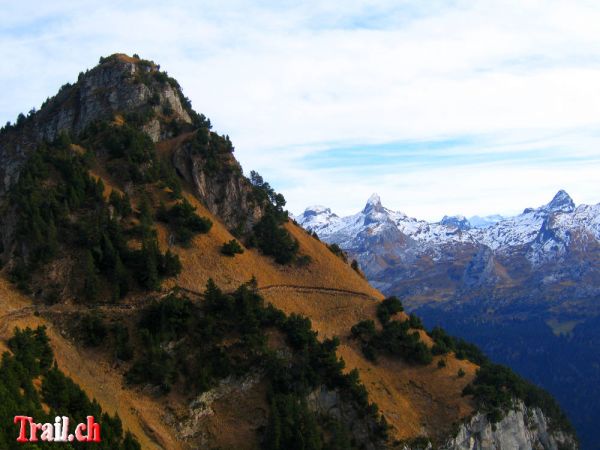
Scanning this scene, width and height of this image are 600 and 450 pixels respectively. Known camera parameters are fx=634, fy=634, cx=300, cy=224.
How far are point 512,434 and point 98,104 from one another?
9414 cm

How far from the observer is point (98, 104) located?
406 ft

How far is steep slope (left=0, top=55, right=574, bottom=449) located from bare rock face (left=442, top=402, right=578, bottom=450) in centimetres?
197

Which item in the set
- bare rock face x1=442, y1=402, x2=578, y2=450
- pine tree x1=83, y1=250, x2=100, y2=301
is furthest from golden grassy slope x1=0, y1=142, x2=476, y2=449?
pine tree x1=83, y1=250, x2=100, y2=301

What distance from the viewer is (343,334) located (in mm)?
93688

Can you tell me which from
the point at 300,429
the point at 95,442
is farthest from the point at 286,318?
the point at 95,442

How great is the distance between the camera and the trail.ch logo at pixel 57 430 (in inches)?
1882

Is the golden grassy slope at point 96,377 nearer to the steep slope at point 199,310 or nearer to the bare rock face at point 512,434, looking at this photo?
the steep slope at point 199,310

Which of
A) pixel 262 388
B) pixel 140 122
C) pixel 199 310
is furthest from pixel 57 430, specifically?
pixel 140 122

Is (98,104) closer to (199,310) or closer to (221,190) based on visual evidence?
(221,190)

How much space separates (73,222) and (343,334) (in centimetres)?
4126

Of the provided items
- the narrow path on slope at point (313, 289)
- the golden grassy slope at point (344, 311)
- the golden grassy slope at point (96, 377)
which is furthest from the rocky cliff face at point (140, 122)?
the golden grassy slope at point (96, 377)

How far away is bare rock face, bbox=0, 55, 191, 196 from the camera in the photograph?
12094 cm

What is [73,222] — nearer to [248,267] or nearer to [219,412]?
[248,267]

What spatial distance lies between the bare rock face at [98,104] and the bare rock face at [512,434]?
235 ft
